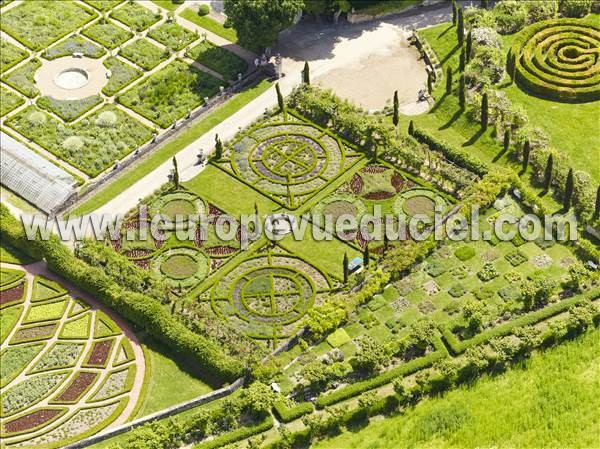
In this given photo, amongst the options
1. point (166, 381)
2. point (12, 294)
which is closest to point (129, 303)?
point (166, 381)

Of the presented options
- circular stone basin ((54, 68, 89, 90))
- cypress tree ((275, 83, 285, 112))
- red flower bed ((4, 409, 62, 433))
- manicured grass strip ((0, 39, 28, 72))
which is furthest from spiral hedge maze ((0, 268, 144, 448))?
manicured grass strip ((0, 39, 28, 72))

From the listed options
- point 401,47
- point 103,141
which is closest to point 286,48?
point 401,47

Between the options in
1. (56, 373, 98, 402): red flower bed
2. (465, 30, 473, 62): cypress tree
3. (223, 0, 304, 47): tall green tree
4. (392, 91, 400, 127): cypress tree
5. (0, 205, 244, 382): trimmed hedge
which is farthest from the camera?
(465, 30, 473, 62): cypress tree

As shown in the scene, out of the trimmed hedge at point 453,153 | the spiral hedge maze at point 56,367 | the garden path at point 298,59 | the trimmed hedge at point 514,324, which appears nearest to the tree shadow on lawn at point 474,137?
the trimmed hedge at point 453,153

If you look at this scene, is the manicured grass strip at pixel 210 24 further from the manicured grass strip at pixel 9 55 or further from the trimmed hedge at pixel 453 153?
the trimmed hedge at pixel 453 153

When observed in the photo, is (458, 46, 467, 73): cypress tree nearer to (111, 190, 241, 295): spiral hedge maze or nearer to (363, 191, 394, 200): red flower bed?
(363, 191, 394, 200): red flower bed

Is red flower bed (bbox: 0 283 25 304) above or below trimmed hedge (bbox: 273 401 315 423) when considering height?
above
